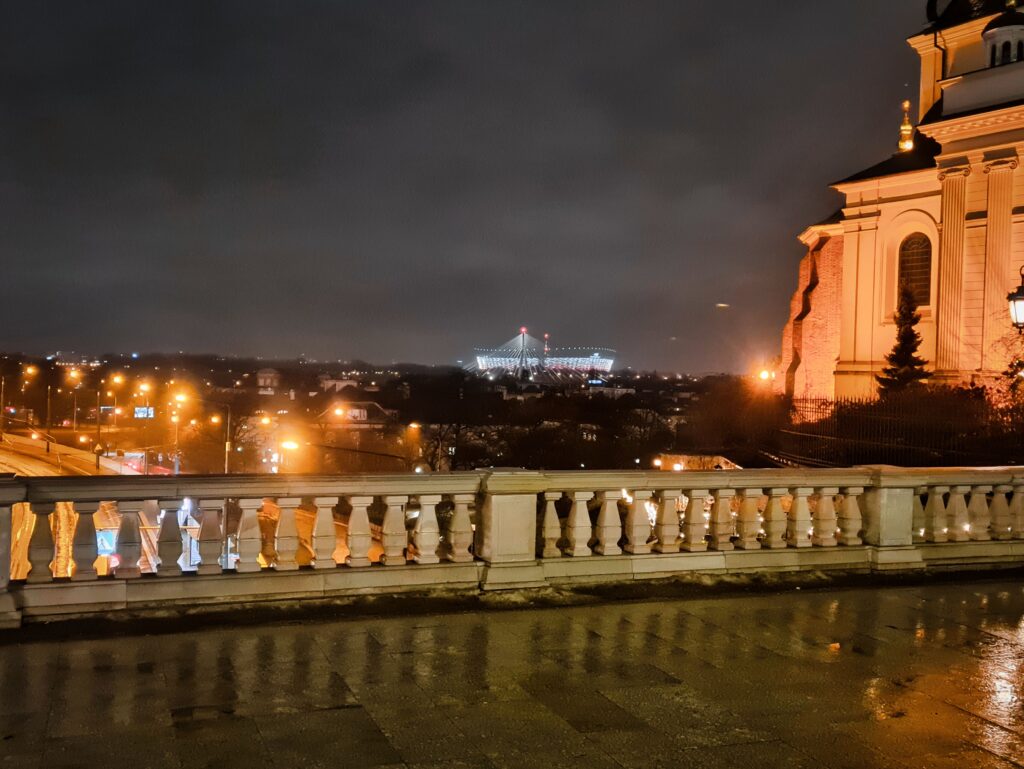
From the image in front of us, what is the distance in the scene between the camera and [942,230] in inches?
1505

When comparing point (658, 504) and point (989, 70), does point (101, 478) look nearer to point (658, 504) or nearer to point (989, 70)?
point (658, 504)

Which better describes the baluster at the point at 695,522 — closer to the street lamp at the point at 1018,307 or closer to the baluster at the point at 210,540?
the baluster at the point at 210,540

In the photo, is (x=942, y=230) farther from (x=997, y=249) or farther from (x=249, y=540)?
(x=249, y=540)

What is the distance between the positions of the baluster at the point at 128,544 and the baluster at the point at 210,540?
47cm

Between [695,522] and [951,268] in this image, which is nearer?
[695,522]

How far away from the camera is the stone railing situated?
6992 mm

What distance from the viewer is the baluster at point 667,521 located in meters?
8.90

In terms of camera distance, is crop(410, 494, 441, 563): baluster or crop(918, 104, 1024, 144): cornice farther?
crop(918, 104, 1024, 144): cornice

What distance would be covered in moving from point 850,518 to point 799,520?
670mm

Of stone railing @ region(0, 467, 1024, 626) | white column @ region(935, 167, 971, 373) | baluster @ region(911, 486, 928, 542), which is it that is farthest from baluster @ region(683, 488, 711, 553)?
white column @ region(935, 167, 971, 373)

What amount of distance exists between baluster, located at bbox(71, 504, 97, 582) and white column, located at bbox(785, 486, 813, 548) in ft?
21.8

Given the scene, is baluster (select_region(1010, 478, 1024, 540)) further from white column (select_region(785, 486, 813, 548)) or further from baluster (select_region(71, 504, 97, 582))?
baluster (select_region(71, 504, 97, 582))

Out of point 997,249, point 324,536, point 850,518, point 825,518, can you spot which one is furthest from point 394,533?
point 997,249

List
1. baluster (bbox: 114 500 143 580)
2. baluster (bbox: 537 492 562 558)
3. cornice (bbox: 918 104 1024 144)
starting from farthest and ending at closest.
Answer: cornice (bbox: 918 104 1024 144)
baluster (bbox: 537 492 562 558)
baluster (bbox: 114 500 143 580)
